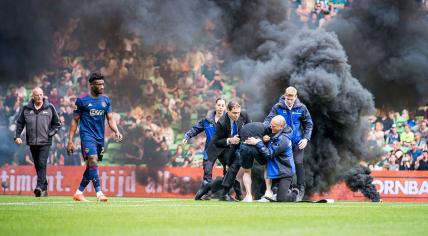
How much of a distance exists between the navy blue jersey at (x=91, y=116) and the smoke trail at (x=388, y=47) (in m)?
12.1

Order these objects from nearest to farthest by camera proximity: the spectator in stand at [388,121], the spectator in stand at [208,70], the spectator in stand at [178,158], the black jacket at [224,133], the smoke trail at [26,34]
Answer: the black jacket at [224,133] < the spectator in stand at [388,121] < the spectator in stand at [178,158] < the spectator in stand at [208,70] < the smoke trail at [26,34]

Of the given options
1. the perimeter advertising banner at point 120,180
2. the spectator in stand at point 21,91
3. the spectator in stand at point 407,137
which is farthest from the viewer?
the spectator in stand at point 21,91

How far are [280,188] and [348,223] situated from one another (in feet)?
17.1

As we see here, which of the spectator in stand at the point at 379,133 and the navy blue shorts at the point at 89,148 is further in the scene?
the spectator in stand at the point at 379,133

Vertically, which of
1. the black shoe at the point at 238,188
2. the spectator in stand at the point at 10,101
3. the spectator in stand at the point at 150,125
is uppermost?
the spectator in stand at the point at 10,101

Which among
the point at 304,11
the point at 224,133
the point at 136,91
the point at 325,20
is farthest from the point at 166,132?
the point at 224,133

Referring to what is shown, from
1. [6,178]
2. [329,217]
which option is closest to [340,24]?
[6,178]

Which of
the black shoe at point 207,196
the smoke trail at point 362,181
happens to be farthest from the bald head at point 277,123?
the smoke trail at point 362,181

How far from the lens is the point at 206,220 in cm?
1033

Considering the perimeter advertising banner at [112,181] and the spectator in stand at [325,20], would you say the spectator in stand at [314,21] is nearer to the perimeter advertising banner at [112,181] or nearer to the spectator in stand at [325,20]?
the spectator in stand at [325,20]

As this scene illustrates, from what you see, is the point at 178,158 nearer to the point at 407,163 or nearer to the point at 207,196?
the point at 407,163

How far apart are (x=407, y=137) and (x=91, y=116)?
45.2 ft

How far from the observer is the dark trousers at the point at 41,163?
1720cm

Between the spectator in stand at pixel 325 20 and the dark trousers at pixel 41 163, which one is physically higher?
the spectator in stand at pixel 325 20
